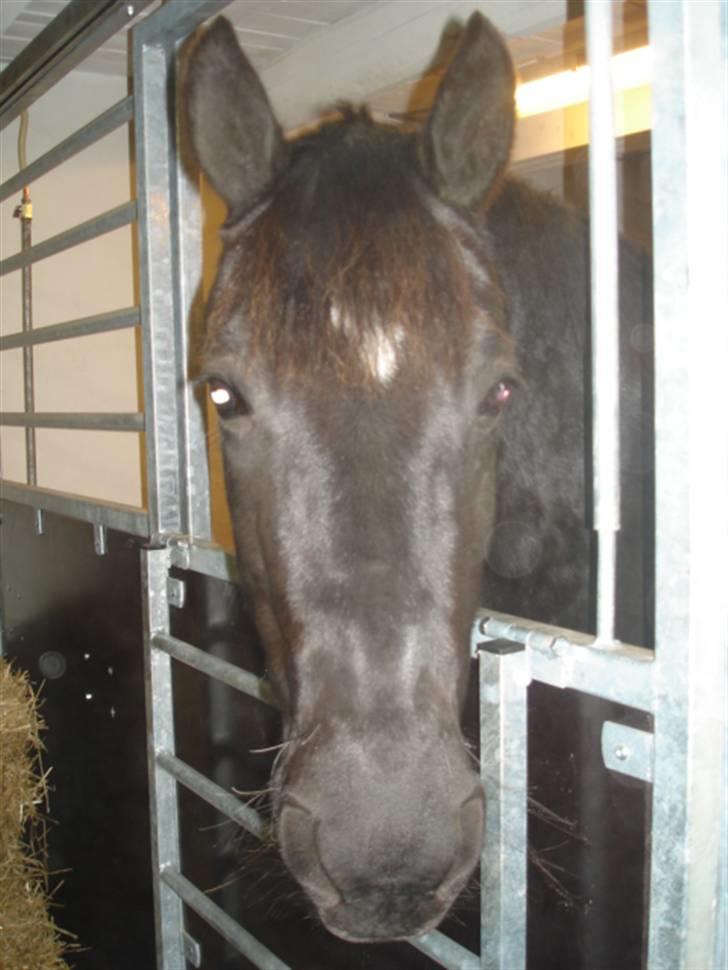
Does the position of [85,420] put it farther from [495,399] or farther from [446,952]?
[446,952]

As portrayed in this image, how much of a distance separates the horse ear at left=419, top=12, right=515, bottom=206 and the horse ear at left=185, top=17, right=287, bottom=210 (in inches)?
11.9

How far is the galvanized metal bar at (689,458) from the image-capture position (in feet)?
3.27

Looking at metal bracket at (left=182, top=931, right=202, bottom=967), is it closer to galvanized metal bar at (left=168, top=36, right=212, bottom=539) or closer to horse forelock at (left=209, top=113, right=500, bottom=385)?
galvanized metal bar at (left=168, top=36, right=212, bottom=539)

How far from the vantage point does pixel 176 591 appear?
2061 millimetres

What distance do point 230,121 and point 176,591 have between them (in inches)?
42.8

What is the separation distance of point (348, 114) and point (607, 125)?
702mm

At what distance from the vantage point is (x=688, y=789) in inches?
39.8

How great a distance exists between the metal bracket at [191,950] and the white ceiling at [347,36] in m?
2.06

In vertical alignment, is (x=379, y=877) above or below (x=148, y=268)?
below

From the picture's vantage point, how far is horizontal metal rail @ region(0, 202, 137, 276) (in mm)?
2197

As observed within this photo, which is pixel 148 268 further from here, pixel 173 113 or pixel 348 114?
pixel 348 114

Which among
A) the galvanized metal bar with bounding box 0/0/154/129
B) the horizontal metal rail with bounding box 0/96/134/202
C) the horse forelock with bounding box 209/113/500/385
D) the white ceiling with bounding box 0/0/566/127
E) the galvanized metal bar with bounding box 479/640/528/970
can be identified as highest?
the white ceiling with bounding box 0/0/566/127

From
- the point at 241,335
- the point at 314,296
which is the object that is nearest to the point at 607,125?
the point at 314,296

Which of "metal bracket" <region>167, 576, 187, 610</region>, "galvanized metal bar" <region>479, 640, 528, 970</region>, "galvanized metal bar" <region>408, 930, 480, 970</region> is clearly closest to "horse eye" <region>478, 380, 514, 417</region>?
"galvanized metal bar" <region>479, 640, 528, 970</region>
